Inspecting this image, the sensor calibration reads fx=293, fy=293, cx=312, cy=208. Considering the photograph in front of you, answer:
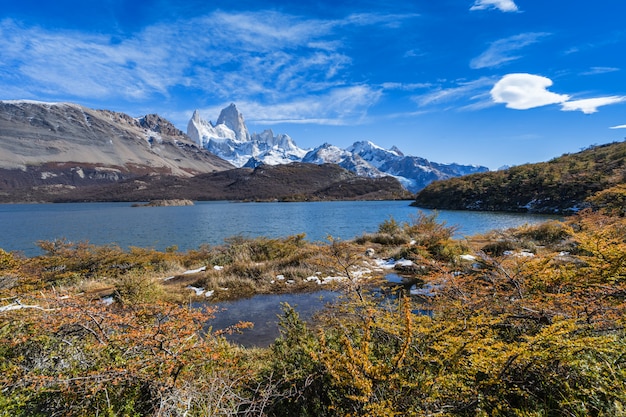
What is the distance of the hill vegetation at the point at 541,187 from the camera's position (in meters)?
44.1

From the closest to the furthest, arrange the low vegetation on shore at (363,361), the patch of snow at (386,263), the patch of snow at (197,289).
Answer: the low vegetation on shore at (363,361) < the patch of snow at (197,289) < the patch of snow at (386,263)

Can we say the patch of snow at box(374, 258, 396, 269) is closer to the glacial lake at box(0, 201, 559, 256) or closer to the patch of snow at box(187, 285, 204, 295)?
the glacial lake at box(0, 201, 559, 256)

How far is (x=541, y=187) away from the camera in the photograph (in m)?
53.5

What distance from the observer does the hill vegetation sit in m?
44.1

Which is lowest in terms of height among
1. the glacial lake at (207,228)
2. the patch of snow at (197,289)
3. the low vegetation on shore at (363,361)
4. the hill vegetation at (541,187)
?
the glacial lake at (207,228)

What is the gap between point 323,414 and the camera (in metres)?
2.94

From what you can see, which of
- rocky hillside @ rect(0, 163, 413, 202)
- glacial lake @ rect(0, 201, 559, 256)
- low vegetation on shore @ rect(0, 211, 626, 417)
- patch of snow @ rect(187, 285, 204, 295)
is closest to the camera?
low vegetation on shore @ rect(0, 211, 626, 417)

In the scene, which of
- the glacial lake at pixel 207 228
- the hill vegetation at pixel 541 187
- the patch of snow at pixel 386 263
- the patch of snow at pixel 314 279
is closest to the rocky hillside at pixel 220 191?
the hill vegetation at pixel 541 187

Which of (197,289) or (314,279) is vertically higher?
(314,279)

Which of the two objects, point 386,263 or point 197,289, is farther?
point 386,263

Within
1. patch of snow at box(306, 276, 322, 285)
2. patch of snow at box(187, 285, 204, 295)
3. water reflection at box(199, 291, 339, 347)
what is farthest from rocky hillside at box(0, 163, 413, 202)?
water reflection at box(199, 291, 339, 347)

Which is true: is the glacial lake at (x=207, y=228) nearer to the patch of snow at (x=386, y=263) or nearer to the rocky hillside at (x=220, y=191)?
the patch of snow at (x=386, y=263)

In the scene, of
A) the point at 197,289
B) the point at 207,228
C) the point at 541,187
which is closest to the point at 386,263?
the point at 197,289

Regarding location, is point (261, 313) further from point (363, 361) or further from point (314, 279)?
point (363, 361)
